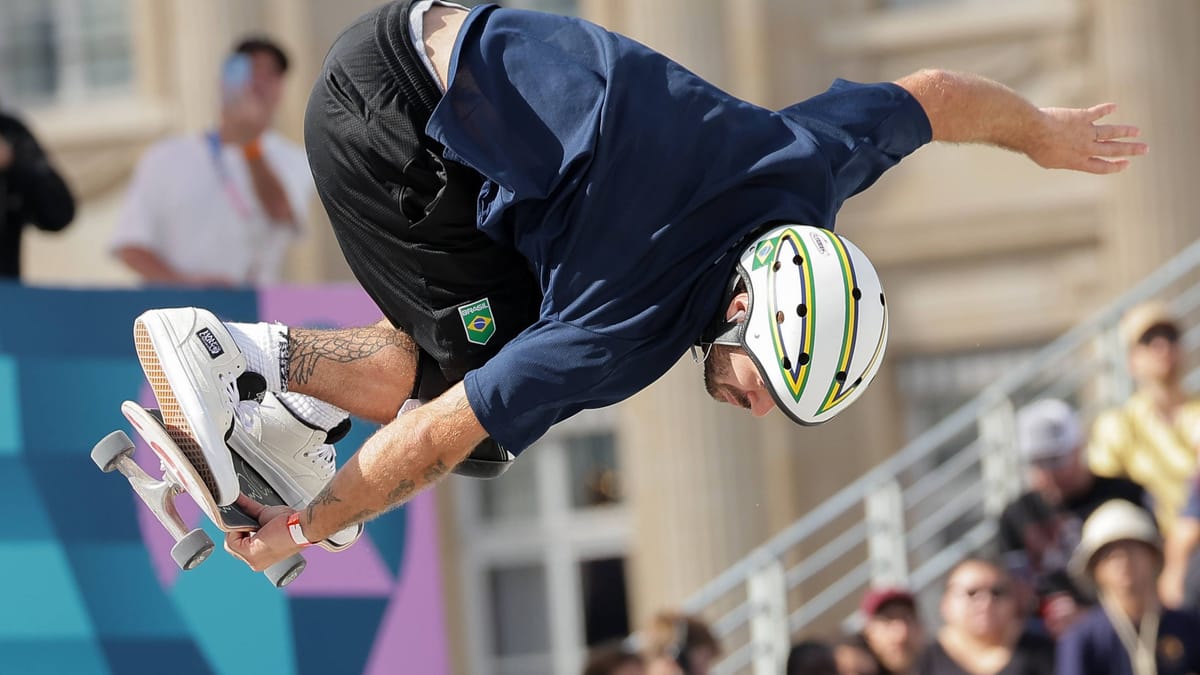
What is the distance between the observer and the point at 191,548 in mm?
4914

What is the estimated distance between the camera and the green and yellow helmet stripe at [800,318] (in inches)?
172

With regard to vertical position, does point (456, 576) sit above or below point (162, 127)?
below

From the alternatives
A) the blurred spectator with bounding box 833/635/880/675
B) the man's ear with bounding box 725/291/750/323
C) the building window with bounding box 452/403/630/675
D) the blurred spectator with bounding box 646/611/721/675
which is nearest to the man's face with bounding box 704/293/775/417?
the man's ear with bounding box 725/291/750/323

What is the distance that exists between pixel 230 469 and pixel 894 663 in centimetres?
327

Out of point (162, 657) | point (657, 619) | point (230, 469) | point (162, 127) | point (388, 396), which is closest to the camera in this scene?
point (230, 469)

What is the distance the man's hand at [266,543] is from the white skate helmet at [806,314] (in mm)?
1146

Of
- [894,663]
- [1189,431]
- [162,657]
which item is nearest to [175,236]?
[162,657]

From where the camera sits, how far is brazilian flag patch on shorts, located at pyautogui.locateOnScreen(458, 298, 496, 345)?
192 inches

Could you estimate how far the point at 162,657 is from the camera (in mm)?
6691

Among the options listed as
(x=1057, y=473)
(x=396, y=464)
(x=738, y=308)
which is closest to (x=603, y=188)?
(x=738, y=308)

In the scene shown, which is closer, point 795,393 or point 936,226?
point 795,393

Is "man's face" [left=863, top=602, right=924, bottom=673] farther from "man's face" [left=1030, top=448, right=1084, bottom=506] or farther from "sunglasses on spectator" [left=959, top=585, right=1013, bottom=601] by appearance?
"man's face" [left=1030, top=448, right=1084, bottom=506]

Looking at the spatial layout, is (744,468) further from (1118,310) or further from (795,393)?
(795,393)

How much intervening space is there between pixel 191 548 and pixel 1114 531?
3.53 meters
